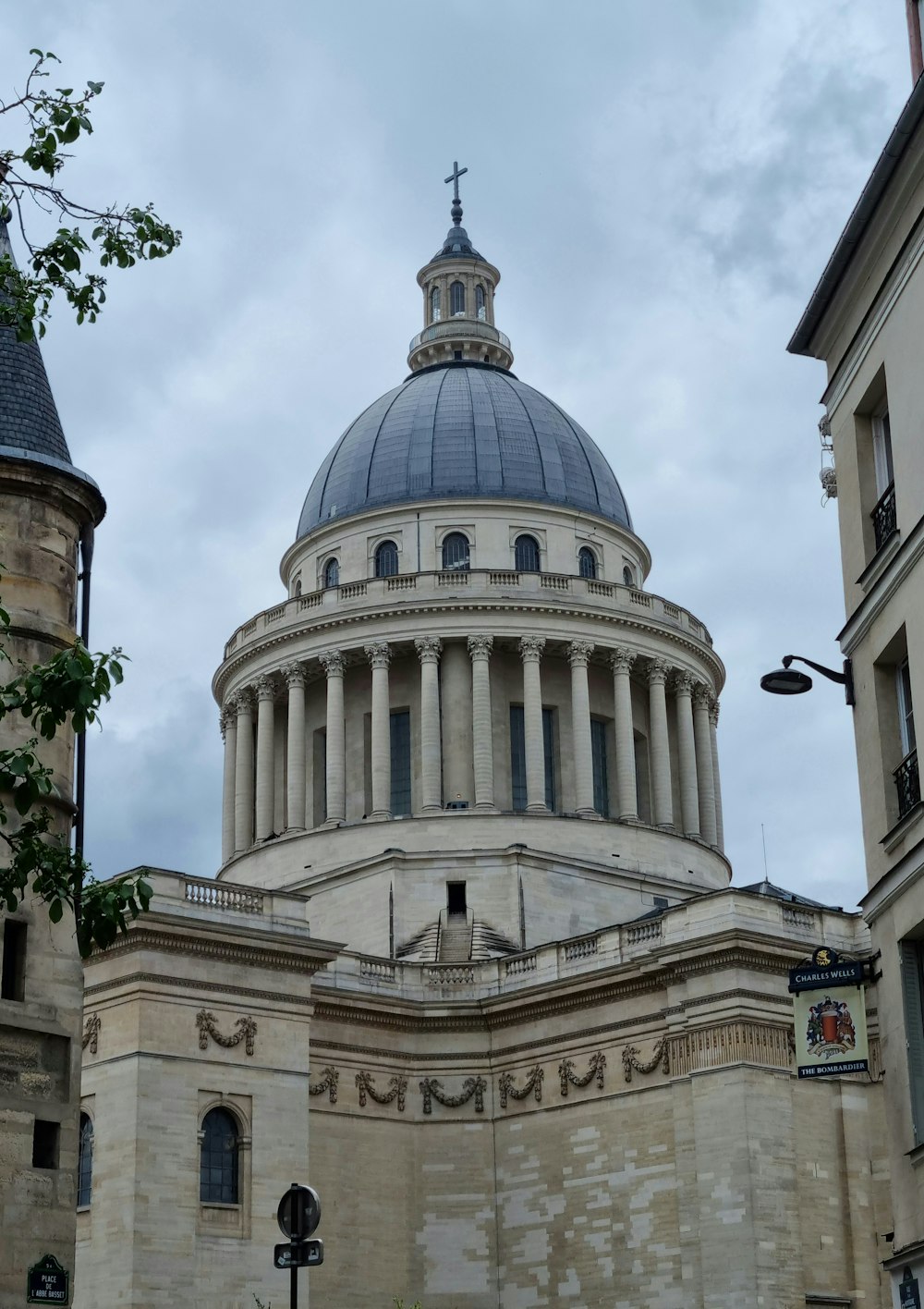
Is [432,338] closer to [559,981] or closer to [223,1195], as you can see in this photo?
[559,981]

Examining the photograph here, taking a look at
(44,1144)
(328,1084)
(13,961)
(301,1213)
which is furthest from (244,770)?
(301,1213)

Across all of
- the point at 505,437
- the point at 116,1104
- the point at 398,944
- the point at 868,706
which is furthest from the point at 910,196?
the point at 505,437

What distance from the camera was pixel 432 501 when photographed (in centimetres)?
7331

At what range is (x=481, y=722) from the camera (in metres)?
68.1

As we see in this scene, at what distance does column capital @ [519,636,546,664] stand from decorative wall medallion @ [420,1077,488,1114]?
15943 mm

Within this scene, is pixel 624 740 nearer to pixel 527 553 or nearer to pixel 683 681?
pixel 683 681

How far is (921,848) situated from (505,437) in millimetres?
51395

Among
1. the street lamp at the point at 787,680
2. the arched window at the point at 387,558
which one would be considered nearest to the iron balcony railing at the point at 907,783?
the street lamp at the point at 787,680

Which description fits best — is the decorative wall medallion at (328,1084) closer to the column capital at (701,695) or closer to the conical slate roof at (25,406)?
the column capital at (701,695)

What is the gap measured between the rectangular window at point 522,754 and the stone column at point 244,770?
948 cm

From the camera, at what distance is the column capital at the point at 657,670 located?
71.3m

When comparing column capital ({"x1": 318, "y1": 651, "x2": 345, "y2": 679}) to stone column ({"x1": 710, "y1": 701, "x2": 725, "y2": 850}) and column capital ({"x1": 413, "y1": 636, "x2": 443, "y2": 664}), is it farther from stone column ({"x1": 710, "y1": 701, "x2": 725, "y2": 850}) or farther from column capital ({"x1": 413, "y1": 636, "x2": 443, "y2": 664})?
stone column ({"x1": 710, "y1": 701, "x2": 725, "y2": 850})

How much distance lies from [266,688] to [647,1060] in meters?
23.3

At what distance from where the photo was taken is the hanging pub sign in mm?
26906
